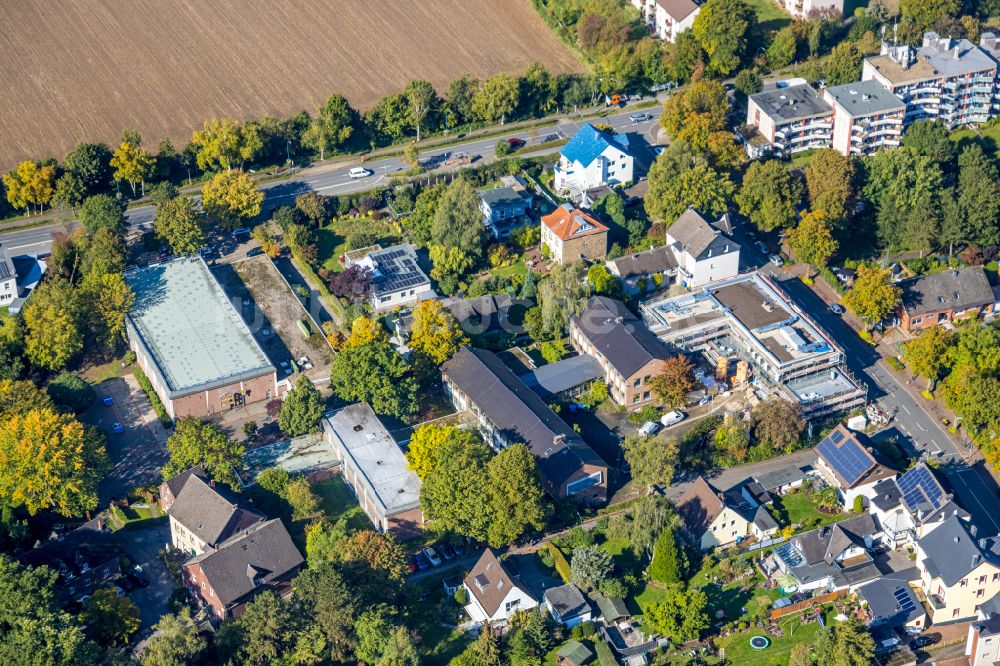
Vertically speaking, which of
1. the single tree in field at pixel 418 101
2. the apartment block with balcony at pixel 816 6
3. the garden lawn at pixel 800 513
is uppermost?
the apartment block with balcony at pixel 816 6

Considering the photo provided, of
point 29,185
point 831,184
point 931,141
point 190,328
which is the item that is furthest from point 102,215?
point 931,141

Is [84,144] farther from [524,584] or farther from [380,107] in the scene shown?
[524,584]

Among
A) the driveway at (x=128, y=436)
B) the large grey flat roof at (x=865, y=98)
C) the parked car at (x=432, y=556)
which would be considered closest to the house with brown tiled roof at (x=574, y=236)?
the large grey flat roof at (x=865, y=98)

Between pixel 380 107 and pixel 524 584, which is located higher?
pixel 380 107

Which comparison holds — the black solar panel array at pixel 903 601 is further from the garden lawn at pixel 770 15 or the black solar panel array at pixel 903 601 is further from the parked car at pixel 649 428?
the garden lawn at pixel 770 15

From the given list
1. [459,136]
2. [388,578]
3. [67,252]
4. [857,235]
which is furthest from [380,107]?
[388,578]

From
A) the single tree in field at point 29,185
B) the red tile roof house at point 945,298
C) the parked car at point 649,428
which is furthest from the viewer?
the single tree in field at point 29,185
